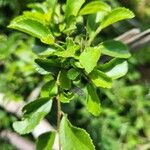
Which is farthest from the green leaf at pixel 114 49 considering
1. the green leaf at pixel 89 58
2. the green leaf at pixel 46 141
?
the green leaf at pixel 46 141

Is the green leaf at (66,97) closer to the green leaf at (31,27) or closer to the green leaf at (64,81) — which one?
the green leaf at (64,81)

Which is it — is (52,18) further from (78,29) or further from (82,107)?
(82,107)

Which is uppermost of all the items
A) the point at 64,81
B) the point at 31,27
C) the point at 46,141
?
the point at 31,27

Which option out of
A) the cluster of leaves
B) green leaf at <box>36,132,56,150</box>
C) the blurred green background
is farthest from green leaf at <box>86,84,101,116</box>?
the blurred green background

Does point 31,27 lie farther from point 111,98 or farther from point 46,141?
point 111,98

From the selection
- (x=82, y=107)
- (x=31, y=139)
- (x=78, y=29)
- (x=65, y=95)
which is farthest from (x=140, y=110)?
(x=65, y=95)

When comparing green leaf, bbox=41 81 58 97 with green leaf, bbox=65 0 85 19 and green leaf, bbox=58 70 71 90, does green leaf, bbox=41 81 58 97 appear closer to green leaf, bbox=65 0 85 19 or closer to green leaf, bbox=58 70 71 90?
green leaf, bbox=58 70 71 90

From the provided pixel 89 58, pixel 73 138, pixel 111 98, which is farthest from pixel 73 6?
pixel 111 98
